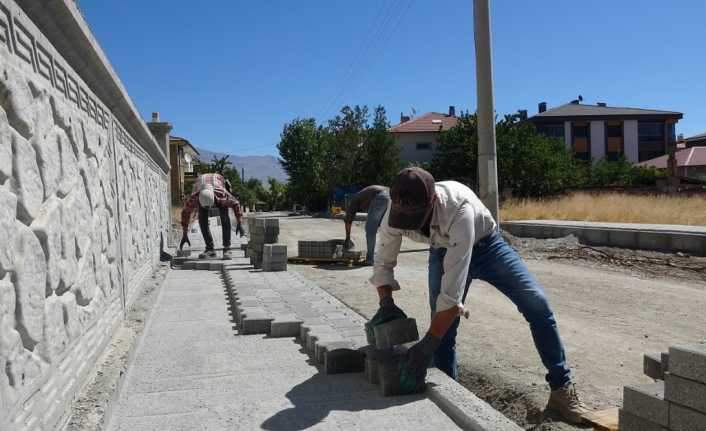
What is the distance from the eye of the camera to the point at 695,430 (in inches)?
90.6

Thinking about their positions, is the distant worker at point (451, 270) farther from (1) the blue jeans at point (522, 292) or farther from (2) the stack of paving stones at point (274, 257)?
(2) the stack of paving stones at point (274, 257)

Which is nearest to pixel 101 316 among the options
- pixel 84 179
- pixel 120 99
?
pixel 84 179

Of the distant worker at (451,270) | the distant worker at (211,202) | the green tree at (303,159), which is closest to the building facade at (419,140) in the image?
the green tree at (303,159)

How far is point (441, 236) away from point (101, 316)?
2.40 metres

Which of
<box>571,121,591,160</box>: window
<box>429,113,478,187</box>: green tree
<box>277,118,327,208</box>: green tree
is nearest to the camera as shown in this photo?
<box>429,113,478,187</box>: green tree

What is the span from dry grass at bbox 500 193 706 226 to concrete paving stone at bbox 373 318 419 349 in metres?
11.7

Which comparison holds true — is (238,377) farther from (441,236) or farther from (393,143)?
(393,143)

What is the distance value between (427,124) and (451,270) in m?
46.3

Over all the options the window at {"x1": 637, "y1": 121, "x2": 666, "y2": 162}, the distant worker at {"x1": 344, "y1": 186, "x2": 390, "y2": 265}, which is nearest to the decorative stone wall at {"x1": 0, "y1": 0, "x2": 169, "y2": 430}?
the distant worker at {"x1": 344, "y1": 186, "x2": 390, "y2": 265}

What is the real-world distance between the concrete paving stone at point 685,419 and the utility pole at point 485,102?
8296 mm

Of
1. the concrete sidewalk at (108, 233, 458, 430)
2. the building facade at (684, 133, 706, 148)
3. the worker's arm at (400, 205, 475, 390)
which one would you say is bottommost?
the concrete sidewalk at (108, 233, 458, 430)

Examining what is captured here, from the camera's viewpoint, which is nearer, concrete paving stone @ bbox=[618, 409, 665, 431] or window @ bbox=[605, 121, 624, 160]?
concrete paving stone @ bbox=[618, 409, 665, 431]

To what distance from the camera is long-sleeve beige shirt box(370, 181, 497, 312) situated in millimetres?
2842

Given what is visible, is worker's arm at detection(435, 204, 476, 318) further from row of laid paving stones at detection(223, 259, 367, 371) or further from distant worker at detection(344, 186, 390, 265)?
distant worker at detection(344, 186, 390, 265)
